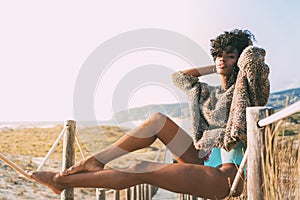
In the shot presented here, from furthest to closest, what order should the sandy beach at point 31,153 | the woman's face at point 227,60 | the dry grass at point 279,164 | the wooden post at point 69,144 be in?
1. the sandy beach at point 31,153
2. the wooden post at point 69,144
3. the woman's face at point 227,60
4. the dry grass at point 279,164

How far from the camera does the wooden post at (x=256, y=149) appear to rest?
1.95 meters

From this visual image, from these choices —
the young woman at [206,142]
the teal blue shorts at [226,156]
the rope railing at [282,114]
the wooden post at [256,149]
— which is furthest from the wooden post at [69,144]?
the rope railing at [282,114]

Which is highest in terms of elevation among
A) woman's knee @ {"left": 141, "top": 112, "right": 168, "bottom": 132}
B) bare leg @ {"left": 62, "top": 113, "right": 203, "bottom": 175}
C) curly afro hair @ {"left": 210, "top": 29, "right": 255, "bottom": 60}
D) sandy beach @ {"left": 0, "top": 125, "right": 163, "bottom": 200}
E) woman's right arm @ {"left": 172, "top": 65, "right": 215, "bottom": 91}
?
curly afro hair @ {"left": 210, "top": 29, "right": 255, "bottom": 60}

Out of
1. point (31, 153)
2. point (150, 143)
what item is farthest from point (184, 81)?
point (31, 153)

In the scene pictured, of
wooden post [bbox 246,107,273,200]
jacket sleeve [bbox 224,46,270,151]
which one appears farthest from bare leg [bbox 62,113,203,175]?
wooden post [bbox 246,107,273,200]

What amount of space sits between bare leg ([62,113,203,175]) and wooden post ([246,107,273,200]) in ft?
3.15

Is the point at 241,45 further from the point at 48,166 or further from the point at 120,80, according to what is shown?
the point at 48,166

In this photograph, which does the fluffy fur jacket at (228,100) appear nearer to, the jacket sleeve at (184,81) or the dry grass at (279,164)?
the jacket sleeve at (184,81)

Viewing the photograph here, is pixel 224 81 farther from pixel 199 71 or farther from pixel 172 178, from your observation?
pixel 172 178

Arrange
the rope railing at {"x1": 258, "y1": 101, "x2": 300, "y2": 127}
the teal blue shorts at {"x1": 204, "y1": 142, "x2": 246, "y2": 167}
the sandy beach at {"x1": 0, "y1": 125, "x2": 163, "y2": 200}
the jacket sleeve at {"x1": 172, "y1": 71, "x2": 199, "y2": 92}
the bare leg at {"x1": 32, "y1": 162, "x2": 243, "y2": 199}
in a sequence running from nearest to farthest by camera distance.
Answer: the rope railing at {"x1": 258, "y1": 101, "x2": 300, "y2": 127} → the bare leg at {"x1": 32, "y1": 162, "x2": 243, "y2": 199} → the teal blue shorts at {"x1": 204, "y1": 142, "x2": 246, "y2": 167} → the jacket sleeve at {"x1": 172, "y1": 71, "x2": 199, "y2": 92} → the sandy beach at {"x1": 0, "y1": 125, "x2": 163, "y2": 200}

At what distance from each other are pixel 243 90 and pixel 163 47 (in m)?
1.40

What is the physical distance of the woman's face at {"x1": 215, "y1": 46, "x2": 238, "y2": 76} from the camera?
3064 millimetres

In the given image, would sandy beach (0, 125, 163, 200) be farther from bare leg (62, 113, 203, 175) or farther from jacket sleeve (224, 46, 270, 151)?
jacket sleeve (224, 46, 270, 151)

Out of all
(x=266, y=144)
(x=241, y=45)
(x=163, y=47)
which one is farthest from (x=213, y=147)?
(x=163, y=47)
